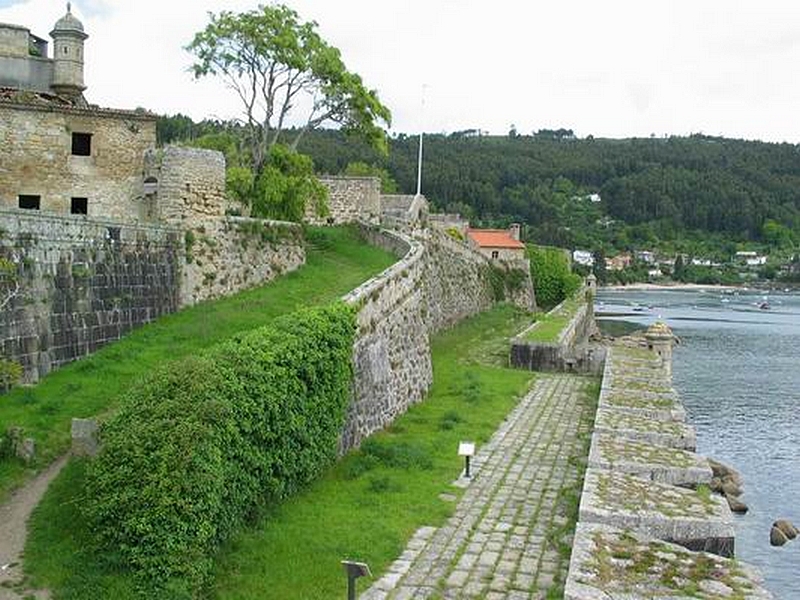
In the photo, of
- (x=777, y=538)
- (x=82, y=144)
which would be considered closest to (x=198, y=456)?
(x=82, y=144)

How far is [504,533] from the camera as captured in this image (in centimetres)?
1216

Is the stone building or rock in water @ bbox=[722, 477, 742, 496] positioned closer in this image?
the stone building

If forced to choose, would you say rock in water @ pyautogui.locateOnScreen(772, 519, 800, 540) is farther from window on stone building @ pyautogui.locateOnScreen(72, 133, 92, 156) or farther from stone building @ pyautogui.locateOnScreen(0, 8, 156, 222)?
window on stone building @ pyautogui.locateOnScreen(72, 133, 92, 156)

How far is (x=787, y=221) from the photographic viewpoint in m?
184

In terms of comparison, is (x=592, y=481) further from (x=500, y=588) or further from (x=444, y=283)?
(x=444, y=283)

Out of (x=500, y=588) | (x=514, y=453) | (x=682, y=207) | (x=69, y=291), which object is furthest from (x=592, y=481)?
(x=682, y=207)

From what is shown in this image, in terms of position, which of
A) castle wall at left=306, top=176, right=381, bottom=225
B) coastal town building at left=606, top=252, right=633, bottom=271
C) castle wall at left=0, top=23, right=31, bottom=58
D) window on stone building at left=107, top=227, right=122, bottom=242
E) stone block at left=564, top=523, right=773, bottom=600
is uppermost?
castle wall at left=0, top=23, right=31, bottom=58

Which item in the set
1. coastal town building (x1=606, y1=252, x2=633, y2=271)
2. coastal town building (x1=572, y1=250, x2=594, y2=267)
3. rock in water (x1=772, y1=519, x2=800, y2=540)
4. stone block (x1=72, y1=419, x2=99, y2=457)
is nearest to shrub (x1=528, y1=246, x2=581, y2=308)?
rock in water (x1=772, y1=519, x2=800, y2=540)

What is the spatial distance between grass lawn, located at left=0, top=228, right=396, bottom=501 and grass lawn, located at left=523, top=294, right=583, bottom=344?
28.3 feet

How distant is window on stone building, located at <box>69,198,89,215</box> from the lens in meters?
20.2

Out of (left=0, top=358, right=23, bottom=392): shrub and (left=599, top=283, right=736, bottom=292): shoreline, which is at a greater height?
(left=0, top=358, right=23, bottom=392): shrub

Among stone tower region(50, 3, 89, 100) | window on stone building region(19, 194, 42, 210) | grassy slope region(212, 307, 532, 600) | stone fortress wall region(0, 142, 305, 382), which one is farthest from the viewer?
stone tower region(50, 3, 89, 100)

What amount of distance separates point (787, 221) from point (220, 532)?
195806 mm

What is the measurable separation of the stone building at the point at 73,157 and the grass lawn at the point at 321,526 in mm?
8432
